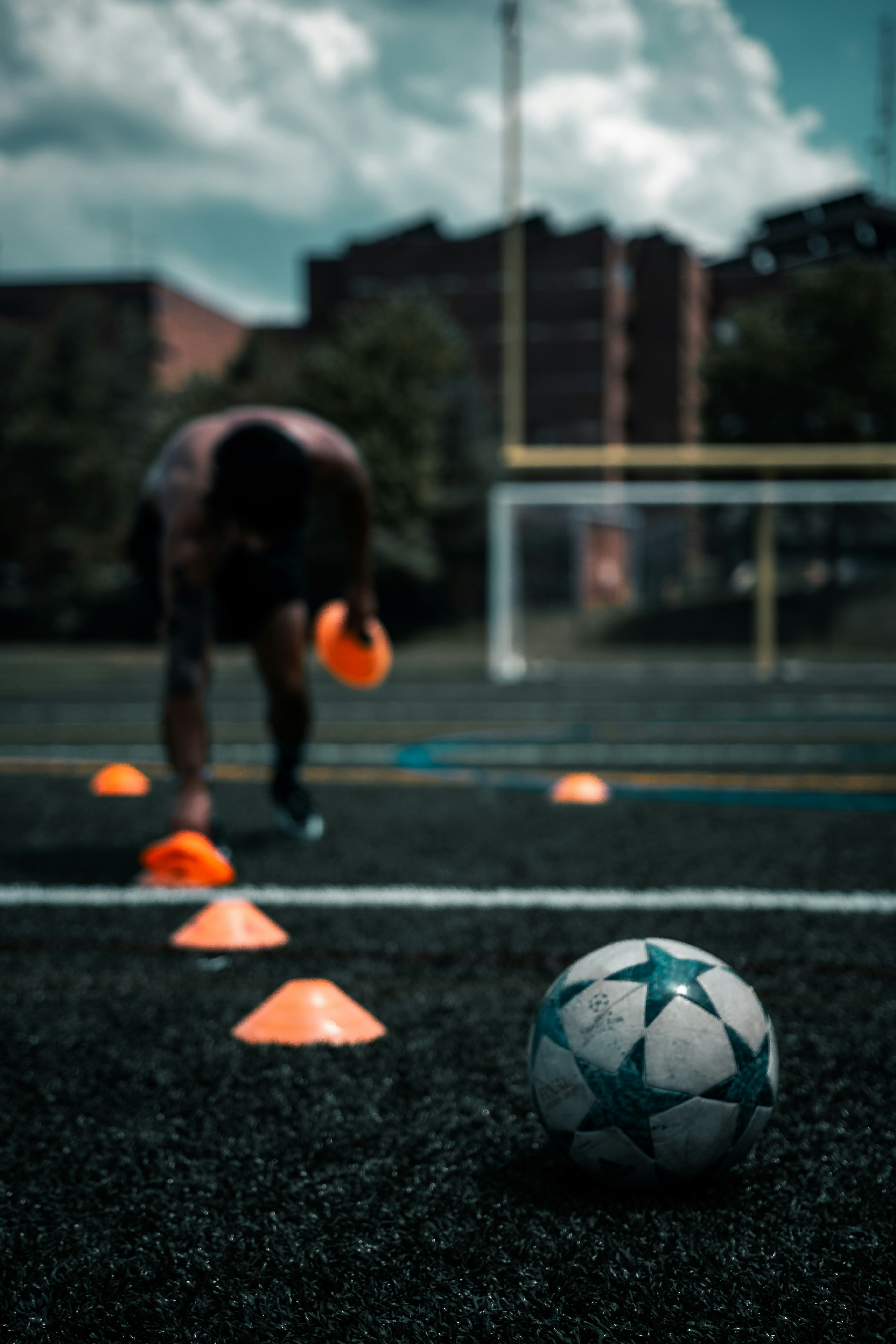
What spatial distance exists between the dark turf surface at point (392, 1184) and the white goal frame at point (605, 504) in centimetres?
1260

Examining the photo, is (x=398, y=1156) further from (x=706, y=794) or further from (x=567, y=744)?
(x=567, y=744)

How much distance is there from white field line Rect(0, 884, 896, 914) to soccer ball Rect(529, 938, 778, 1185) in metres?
1.49

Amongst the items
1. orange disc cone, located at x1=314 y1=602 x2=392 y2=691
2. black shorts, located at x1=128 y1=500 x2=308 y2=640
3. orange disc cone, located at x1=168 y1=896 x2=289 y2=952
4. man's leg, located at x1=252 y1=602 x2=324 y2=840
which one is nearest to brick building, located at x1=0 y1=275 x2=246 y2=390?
orange disc cone, located at x1=314 y1=602 x2=392 y2=691

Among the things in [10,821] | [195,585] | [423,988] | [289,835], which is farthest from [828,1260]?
[10,821]

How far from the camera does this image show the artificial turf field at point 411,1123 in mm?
1496

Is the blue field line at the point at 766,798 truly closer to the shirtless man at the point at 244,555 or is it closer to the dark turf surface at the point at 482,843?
the dark turf surface at the point at 482,843

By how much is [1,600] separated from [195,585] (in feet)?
106

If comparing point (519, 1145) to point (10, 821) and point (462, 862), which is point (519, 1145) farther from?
point (10, 821)

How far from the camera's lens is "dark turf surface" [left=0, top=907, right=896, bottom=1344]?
1476 mm

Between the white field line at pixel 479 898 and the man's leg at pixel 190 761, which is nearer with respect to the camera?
the white field line at pixel 479 898

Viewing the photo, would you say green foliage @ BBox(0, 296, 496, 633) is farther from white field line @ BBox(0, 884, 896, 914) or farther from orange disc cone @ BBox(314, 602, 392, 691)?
white field line @ BBox(0, 884, 896, 914)

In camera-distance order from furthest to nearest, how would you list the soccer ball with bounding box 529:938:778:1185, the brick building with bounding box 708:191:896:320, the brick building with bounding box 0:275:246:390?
the brick building with bounding box 0:275:246:390 → the brick building with bounding box 708:191:896:320 → the soccer ball with bounding box 529:938:778:1185

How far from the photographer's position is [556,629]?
16375mm

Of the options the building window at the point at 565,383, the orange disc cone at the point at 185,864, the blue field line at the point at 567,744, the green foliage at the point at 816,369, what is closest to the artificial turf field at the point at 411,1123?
the orange disc cone at the point at 185,864
